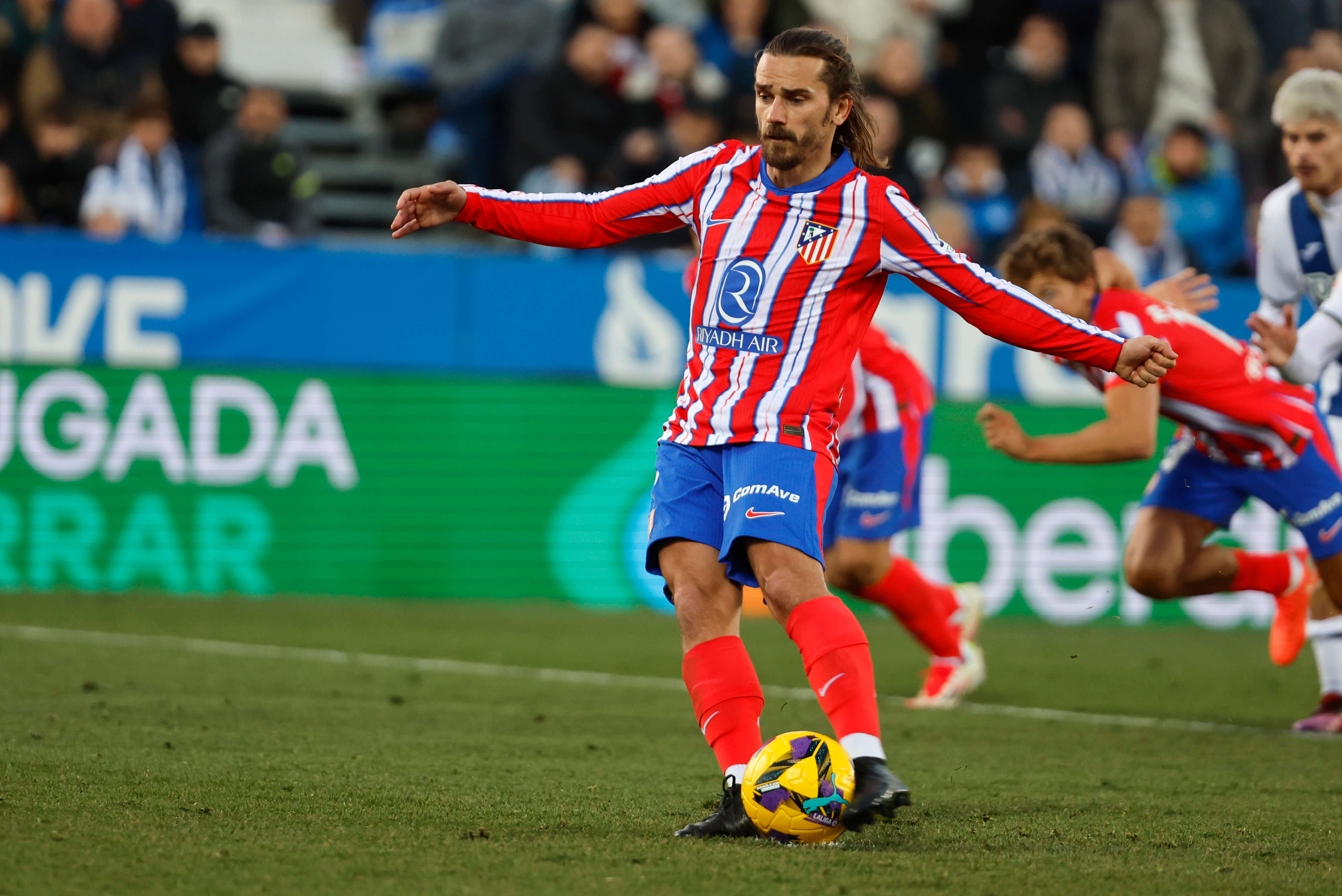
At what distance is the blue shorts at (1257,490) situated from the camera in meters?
6.67

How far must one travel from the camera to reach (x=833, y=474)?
183 inches

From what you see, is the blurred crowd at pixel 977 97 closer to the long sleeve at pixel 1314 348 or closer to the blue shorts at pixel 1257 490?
the blue shorts at pixel 1257 490

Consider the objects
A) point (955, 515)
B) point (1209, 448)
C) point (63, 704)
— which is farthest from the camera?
point (955, 515)

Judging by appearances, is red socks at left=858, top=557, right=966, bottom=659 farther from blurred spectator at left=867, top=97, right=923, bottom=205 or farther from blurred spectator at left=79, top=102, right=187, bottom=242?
blurred spectator at left=79, top=102, right=187, bottom=242

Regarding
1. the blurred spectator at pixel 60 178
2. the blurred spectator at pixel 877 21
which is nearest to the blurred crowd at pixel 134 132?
the blurred spectator at pixel 60 178

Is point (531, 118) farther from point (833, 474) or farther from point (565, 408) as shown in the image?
point (833, 474)

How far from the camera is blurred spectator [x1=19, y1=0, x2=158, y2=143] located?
12.7m

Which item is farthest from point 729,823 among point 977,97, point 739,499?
point 977,97

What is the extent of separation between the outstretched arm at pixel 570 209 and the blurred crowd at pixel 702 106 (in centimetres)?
729

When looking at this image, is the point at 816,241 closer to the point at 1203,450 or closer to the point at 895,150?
the point at 1203,450

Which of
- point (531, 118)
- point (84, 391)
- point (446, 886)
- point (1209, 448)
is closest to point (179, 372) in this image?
point (84, 391)

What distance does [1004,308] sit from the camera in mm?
4539

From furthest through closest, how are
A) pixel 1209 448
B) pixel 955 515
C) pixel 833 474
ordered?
1. pixel 955 515
2. pixel 1209 448
3. pixel 833 474

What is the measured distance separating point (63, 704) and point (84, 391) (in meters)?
4.85
